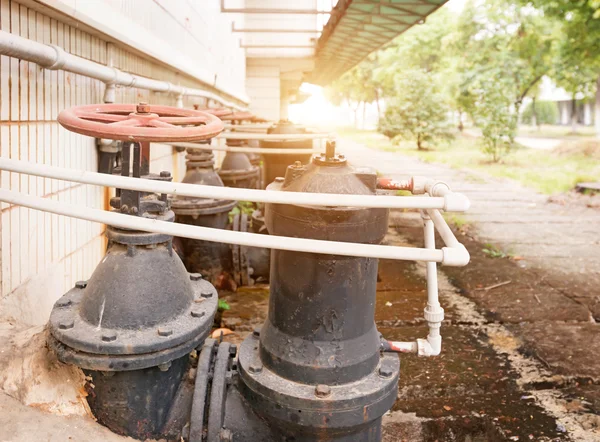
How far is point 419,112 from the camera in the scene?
67.1 feet

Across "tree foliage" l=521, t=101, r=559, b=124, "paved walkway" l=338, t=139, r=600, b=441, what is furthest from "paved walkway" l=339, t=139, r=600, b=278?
"tree foliage" l=521, t=101, r=559, b=124

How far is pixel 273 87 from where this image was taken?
14422mm

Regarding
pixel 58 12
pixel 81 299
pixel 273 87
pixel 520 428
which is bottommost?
pixel 520 428

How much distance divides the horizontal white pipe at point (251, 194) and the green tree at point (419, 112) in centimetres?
1979

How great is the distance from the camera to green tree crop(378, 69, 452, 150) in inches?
805

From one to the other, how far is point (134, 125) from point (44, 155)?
0.94 metres

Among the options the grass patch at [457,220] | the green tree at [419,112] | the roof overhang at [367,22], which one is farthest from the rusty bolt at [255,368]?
the green tree at [419,112]

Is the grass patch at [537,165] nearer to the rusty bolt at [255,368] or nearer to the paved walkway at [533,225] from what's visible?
the paved walkway at [533,225]

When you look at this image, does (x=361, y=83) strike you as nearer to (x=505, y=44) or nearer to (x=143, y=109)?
(x=505, y=44)

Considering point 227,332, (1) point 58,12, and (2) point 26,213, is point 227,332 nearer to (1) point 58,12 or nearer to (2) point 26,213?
(2) point 26,213

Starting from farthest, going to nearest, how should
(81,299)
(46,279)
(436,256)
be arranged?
1. (46,279)
2. (81,299)
3. (436,256)

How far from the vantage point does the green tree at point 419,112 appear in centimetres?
2045

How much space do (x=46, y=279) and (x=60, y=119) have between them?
1.05m

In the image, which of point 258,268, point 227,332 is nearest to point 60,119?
point 227,332
